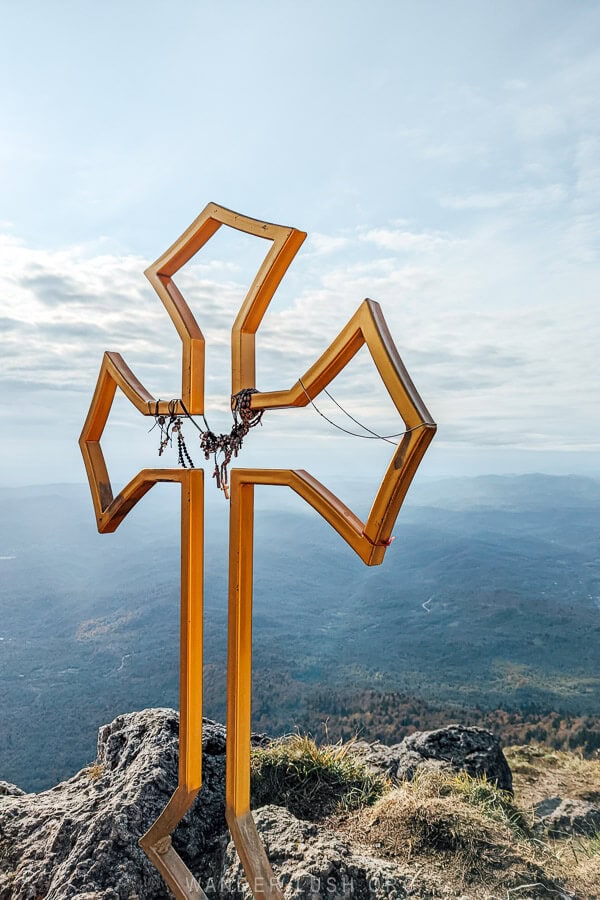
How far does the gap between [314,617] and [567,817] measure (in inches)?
643

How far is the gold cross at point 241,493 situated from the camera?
2143 mm

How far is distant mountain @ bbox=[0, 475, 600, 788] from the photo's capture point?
10359 millimetres

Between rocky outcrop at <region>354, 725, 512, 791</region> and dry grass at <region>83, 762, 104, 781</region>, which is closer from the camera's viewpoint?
dry grass at <region>83, 762, 104, 781</region>

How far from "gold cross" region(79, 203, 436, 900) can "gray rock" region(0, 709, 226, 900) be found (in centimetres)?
45

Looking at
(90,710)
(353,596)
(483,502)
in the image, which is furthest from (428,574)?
(90,710)

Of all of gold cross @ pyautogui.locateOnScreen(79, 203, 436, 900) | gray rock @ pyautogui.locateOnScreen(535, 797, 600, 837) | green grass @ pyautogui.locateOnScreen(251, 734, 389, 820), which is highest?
gold cross @ pyautogui.locateOnScreen(79, 203, 436, 900)

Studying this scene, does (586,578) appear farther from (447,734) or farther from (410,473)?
(410,473)

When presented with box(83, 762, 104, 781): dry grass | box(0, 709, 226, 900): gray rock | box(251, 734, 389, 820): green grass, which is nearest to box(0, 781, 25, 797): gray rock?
box(0, 709, 226, 900): gray rock

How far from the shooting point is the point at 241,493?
2680 millimetres

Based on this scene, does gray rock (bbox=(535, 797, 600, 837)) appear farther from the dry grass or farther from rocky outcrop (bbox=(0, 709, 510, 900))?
the dry grass

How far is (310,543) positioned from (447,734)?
904 inches

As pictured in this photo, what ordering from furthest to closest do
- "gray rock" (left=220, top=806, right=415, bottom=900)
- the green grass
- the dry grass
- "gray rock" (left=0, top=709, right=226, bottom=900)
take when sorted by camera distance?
1. the dry grass
2. the green grass
3. "gray rock" (left=0, top=709, right=226, bottom=900)
4. "gray rock" (left=220, top=806, right=415, bottom=900)

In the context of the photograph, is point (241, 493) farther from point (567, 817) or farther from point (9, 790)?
point (567, 817)

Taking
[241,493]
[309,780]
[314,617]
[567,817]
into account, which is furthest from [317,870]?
[314,617]
